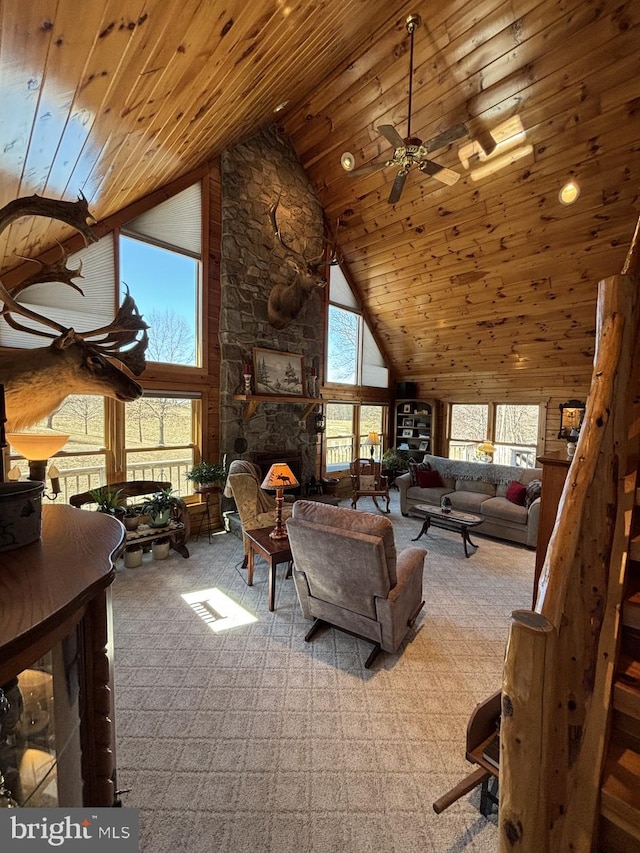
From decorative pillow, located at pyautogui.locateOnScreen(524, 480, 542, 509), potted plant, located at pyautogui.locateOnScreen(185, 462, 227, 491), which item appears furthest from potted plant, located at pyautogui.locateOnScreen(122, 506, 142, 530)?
decorative pillow, located at pyautogui.locateOnScreen(524, 480, 542, 509)

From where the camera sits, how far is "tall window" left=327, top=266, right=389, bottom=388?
6.97 metres

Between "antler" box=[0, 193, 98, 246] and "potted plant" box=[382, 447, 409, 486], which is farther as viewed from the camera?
"potted plant" box=[382, 447, 409, 486]

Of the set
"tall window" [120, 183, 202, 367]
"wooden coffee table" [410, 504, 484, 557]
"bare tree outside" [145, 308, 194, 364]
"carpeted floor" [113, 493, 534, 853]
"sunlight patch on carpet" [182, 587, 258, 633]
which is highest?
"tall window" [120, 183, 202, 367]

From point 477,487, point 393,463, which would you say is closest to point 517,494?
point 477,487

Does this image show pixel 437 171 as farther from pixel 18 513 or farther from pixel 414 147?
pixel 18 513

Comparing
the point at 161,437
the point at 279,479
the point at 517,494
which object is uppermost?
the point at 161,437

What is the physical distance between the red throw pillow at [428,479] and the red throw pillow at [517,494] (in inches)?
46.2

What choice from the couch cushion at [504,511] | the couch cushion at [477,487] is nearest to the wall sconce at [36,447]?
the couch cushion at [504,511]

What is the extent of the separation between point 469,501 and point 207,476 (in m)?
3.83

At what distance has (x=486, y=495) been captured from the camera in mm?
5660

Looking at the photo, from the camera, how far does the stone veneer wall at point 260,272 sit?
5145 mm

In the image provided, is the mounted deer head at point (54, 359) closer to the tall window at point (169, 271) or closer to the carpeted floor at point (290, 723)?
the carpeted floor at point (290, 723)

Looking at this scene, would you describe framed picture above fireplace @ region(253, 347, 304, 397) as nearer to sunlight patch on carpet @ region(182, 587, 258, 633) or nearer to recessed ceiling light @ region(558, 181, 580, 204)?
sunlight patch on carpet @ region(182, 587, 258, 633)

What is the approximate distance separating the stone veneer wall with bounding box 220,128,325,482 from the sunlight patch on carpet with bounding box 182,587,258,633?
6.95ft
